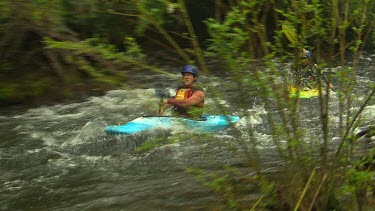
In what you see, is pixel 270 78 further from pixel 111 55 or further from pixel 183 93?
pixel 183 93

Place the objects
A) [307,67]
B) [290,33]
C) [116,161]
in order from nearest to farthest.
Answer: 1. [290,33]
2. [307,67]
3. [116,161]

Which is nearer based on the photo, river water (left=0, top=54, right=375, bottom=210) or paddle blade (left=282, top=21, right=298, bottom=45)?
paddle blade (left=282, top=21, right=298, bottom=45)

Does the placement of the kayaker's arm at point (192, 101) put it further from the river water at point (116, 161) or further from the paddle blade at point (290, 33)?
the paddle blade at point (290, 33)

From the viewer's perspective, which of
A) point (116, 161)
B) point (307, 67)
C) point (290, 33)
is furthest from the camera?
point (116, 161)

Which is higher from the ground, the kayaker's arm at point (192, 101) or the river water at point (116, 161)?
the kayaker's arm at point (192, 101)

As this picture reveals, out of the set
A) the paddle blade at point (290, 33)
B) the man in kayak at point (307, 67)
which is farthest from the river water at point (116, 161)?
the paddle blade at point (290, 33)

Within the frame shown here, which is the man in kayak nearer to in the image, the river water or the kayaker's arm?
the river water

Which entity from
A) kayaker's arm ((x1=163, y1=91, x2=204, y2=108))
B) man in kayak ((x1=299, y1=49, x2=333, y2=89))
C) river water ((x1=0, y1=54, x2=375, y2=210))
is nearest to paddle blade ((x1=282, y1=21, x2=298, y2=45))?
man in kayak ((x1=299, y1=49, x2=333, y2=89))

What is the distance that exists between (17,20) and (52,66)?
1.70 m

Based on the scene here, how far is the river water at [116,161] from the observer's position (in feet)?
14.3

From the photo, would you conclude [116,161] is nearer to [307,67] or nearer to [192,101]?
[192,101]

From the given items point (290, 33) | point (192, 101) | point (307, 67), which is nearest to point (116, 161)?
point (192, 101)

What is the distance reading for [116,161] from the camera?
6.45 meters

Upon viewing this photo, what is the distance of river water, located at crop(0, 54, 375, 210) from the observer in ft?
14.3
